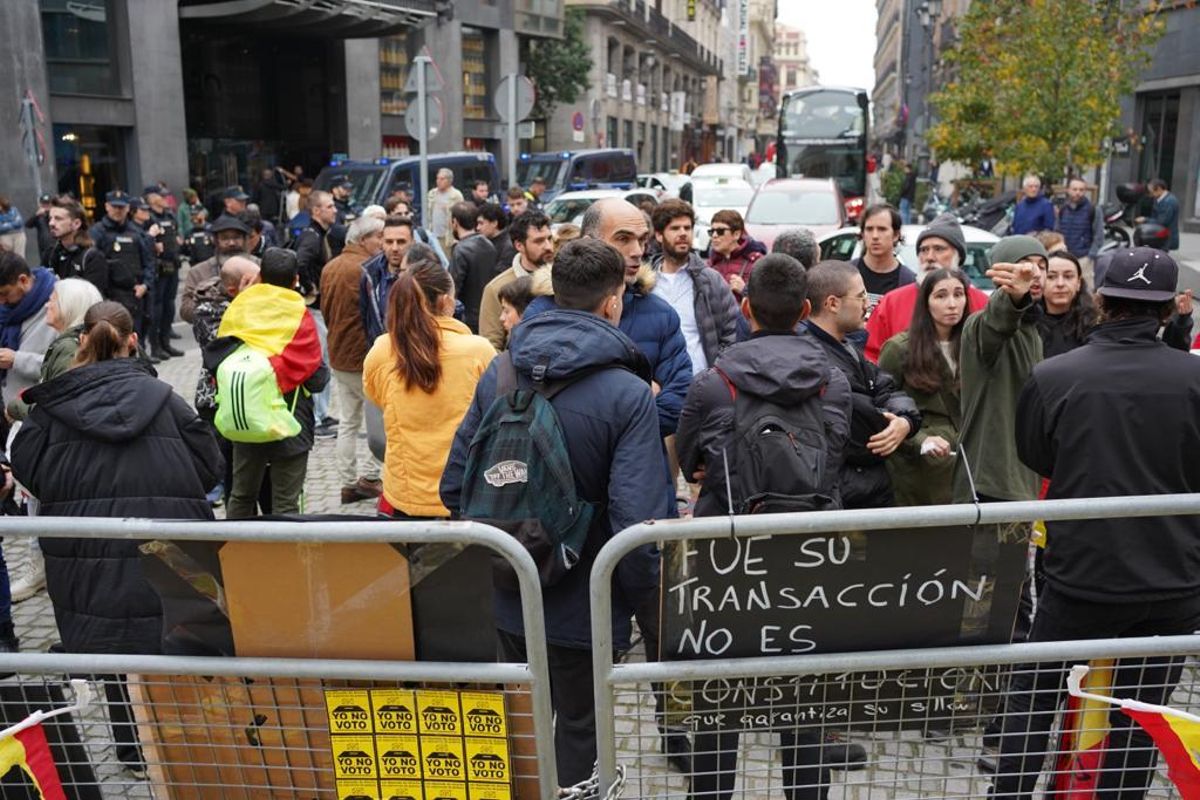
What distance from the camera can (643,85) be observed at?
54.9 metres

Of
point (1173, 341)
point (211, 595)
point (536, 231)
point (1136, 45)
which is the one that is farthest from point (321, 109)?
point (211, 595)

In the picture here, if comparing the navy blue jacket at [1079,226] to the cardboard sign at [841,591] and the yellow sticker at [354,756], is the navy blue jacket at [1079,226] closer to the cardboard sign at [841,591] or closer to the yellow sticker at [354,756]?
the cardboard sign at [841,591]

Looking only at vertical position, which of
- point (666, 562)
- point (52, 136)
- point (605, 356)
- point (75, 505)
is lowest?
point (75, 505)

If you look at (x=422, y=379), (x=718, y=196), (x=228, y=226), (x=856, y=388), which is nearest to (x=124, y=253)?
(x=228, y=226)

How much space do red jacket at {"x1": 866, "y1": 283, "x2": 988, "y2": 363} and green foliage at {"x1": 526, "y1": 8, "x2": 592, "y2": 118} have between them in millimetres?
35356

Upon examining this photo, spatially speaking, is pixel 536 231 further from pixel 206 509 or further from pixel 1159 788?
pixel 1159 788

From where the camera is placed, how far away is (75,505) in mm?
3850

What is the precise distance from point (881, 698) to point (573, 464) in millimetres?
1087

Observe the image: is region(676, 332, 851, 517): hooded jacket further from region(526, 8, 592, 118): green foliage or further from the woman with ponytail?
region(526, 8, 592, 118): green foliage

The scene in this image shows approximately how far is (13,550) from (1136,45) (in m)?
20.4

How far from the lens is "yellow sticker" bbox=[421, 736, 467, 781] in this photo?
2.65 m

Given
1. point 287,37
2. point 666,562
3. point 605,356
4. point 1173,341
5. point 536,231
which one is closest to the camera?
point 666,562

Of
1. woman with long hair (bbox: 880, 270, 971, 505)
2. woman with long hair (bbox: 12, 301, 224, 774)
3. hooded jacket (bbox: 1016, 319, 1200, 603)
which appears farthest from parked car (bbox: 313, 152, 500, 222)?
hooded jacket (bbox: 1016, 319, 1200, 603)

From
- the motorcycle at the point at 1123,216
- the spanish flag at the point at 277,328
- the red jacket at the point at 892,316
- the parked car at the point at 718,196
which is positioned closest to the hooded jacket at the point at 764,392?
the red jacket at the point at 892,316
